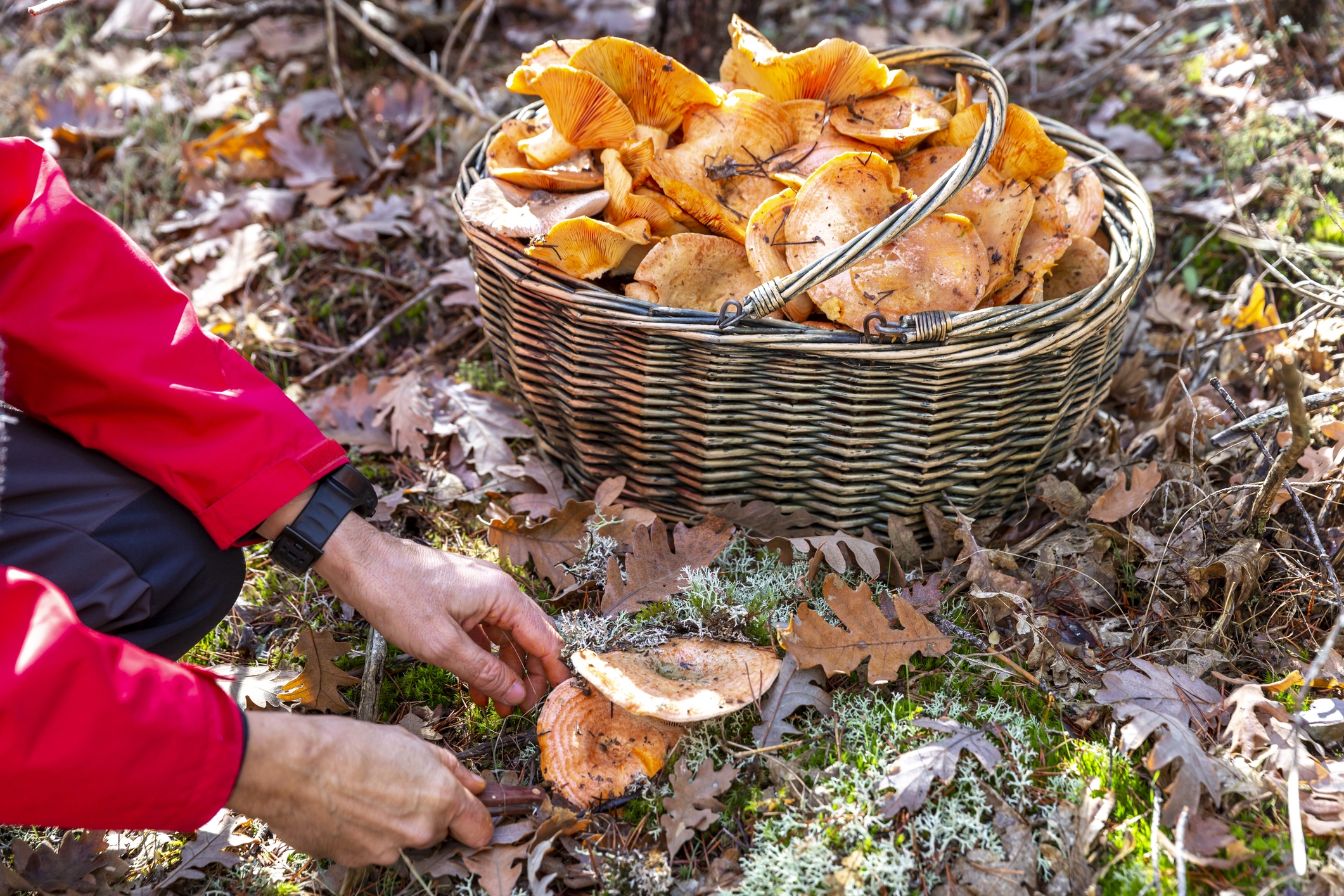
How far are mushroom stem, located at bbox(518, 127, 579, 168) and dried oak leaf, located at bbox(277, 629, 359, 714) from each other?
5.15ft

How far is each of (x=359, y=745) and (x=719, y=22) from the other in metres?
4.04

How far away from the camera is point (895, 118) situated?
275 centimetres

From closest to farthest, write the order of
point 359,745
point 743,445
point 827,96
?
1. point 359,745
2. point 743,445
3. point 827,96

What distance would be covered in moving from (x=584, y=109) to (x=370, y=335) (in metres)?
1.71

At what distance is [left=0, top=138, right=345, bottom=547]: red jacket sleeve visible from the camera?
6.57ft

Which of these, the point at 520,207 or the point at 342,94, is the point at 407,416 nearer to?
the point at 520,207

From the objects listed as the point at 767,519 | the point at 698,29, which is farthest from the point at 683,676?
the point at 698,29

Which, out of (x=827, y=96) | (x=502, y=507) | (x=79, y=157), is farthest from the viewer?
(x=79, y=157)

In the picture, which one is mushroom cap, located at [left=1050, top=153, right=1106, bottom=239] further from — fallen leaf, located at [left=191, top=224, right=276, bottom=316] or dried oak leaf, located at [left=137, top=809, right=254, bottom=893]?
fallen leaf, located at [left=191, top=224, right=276, bottom=316]

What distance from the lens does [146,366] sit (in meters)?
2.04

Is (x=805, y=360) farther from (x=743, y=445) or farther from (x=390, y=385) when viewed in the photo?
(x=390, y=385)

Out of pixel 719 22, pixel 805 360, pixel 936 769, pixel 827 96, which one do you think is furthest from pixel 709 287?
pixel 719 22

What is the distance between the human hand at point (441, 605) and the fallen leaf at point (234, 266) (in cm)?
230

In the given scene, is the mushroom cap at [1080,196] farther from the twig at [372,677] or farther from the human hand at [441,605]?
the twig at [372,677]
